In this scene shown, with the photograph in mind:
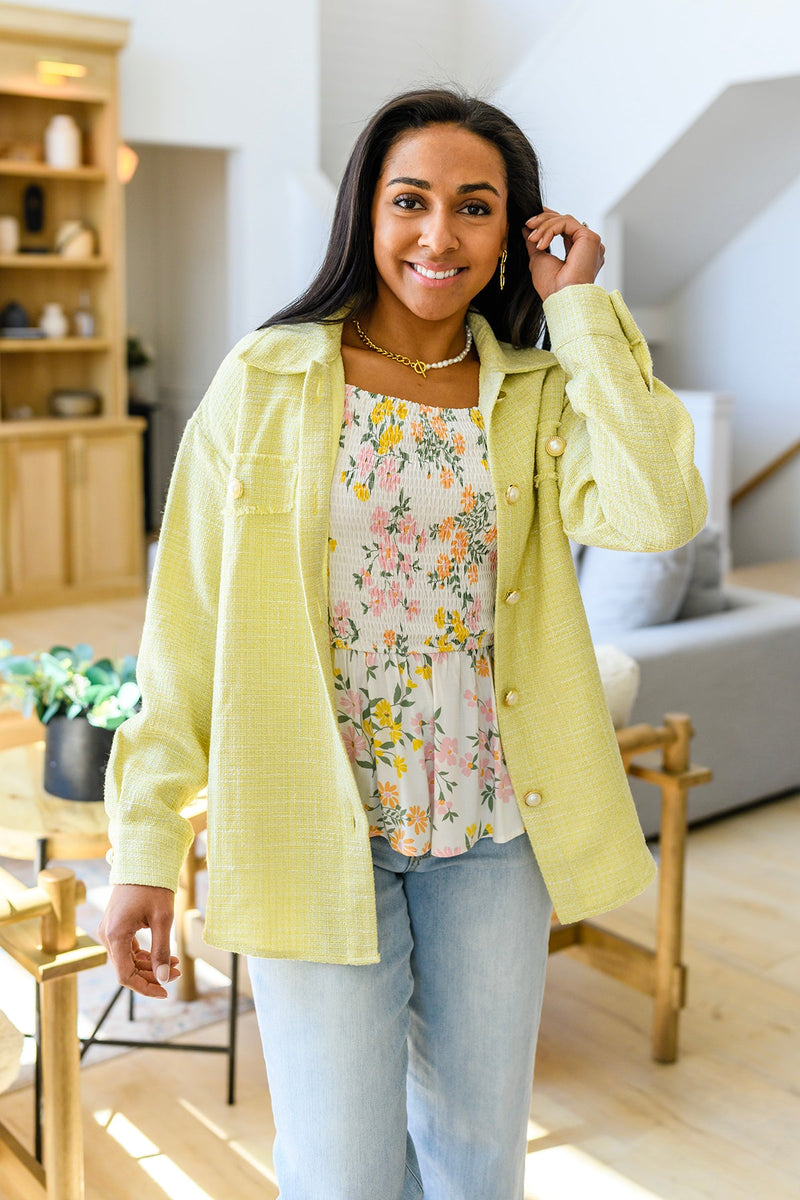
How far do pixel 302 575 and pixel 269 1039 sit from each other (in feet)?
1.45

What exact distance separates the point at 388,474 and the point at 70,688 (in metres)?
0.96

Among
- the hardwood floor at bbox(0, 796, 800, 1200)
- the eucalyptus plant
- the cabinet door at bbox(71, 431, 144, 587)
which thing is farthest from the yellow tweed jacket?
the cabinet door at bbox(71, 431, 144, 587)

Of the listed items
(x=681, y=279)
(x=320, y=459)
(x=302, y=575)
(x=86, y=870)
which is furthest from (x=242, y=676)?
(x=681, y=279)

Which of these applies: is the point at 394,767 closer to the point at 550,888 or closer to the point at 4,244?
the point at 550,888

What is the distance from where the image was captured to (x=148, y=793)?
3.93 ft

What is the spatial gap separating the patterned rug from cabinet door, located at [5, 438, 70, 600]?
3691 mm

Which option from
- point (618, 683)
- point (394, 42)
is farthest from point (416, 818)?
point (394, 42)

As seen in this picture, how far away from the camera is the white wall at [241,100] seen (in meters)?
6.59

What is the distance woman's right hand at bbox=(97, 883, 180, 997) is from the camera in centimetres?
115

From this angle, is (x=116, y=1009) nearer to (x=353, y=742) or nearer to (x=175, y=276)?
(x=353, y=742)

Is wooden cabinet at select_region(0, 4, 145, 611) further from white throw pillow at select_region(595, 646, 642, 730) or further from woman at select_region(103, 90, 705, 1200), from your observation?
woman at select_region(103, 90, 705, 1200)

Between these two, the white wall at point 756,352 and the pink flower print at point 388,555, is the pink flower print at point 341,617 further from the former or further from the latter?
the white wall at point 756,352

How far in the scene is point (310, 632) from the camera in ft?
3.96

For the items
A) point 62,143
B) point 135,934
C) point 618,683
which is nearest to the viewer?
point 135,934
